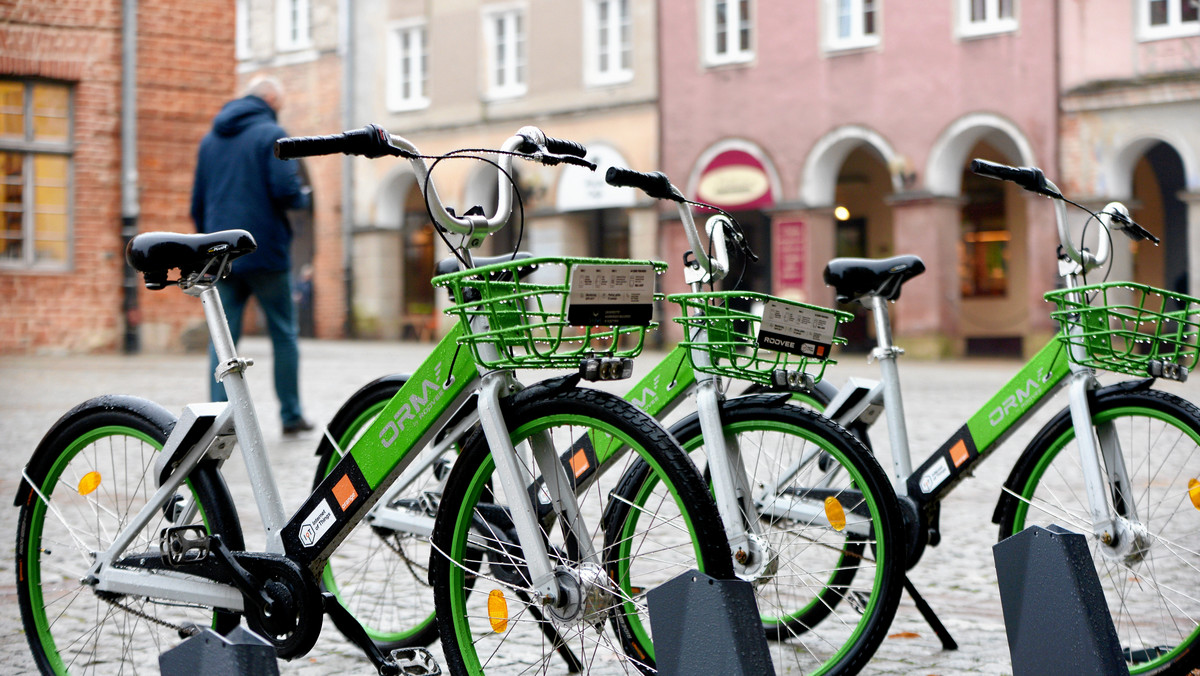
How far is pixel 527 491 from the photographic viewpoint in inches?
121

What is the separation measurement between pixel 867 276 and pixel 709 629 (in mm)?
1810

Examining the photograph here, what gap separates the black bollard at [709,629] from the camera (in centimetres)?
273

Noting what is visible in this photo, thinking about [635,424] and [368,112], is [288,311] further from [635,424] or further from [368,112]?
[368,112]

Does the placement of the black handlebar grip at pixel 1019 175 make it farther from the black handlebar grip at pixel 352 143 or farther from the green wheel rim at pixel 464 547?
the black handlebar grip at pixel 352 143

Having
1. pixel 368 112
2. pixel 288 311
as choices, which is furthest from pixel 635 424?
pixel 368 112

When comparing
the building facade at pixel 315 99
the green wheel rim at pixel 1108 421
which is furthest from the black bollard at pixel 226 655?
the building facade at pixel 315 99

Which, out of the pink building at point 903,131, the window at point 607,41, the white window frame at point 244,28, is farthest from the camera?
the white window frame at point 244,28

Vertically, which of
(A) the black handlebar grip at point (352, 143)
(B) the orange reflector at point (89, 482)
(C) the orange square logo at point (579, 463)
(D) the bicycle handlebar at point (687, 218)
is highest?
(A) the black handlebar grip at point (352, 143)

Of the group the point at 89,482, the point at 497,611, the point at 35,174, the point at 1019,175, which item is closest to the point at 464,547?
the point at 497,611

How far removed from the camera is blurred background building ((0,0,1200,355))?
20.3 metres

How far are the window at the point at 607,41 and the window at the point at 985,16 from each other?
639cm

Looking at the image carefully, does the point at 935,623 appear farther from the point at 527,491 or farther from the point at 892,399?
the point at 527,491

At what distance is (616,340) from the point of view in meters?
3.03

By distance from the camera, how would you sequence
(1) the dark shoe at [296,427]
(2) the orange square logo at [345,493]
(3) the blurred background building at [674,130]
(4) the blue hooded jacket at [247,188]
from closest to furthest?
(2) the orange square logo at [345,493] < (4) the blue hooded jacket at [247,188] < (1) the dark shoe at [296,427] < (3) the blurred background building at [674,130]
